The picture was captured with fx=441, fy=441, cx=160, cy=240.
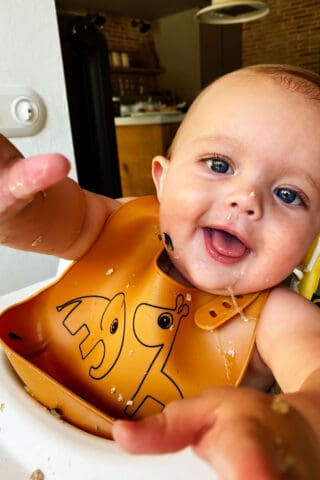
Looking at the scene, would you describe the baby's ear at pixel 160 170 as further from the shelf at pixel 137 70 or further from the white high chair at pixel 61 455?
the shelf at pixel 137 70

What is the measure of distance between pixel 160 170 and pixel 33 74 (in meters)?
0.35

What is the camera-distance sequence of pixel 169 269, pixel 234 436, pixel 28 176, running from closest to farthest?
1. pixel 234 436
2. pixel 28 176
3. pixel 169 269

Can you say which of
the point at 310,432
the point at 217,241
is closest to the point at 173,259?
the point at 217,241

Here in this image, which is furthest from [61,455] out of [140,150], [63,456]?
[140,150]

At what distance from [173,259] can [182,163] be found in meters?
0.11

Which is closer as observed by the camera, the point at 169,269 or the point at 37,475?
the point at 37,475

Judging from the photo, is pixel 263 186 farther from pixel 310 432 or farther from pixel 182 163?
pixel 310 432

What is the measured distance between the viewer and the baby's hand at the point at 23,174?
32 centimetres

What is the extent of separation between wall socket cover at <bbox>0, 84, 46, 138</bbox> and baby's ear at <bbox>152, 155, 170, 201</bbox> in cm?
30

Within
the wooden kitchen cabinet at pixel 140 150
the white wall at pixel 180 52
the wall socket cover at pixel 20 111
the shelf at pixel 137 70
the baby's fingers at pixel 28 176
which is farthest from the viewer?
the white wall at pixel 180 52

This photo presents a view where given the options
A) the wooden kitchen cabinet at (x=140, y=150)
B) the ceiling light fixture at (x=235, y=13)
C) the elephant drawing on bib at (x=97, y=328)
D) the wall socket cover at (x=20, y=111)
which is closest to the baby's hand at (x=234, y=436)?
the elephant drawing on bib at (x=97, y=328)

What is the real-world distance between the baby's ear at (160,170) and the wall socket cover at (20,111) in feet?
0.98

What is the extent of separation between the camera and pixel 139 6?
5.68 m

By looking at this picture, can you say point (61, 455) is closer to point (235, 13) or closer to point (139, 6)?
point (235, 13)
